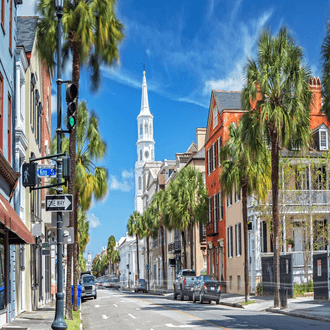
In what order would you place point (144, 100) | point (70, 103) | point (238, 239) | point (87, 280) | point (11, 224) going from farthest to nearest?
point (144, 100)
point (87, 280)
point (238, 239)
point (11, 224)
point (70, 103)

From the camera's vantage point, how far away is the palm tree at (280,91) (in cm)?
2581

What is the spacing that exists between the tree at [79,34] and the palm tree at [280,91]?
7244 mm

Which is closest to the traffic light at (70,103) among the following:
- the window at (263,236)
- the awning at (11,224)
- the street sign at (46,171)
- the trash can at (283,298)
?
the street sign at (46,171)

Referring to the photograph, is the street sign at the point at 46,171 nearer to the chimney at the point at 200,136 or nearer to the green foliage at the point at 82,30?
the green foliage at the point at 82,30

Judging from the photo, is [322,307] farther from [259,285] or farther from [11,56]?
[11,56]

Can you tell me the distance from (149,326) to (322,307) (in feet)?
28.7

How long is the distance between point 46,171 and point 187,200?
35566 mm

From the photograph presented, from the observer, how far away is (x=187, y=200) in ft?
162

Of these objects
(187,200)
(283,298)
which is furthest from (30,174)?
(187,200)

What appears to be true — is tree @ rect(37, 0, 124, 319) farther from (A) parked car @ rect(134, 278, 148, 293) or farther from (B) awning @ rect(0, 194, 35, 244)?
(A) parked car @ rect(134, 278, 148, 293)

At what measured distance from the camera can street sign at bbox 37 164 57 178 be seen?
14.1 m

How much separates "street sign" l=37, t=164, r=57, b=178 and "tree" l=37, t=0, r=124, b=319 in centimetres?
649

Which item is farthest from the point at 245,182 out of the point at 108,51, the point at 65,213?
the point at 65,213

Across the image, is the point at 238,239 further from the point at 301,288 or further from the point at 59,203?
the point at 59,203
